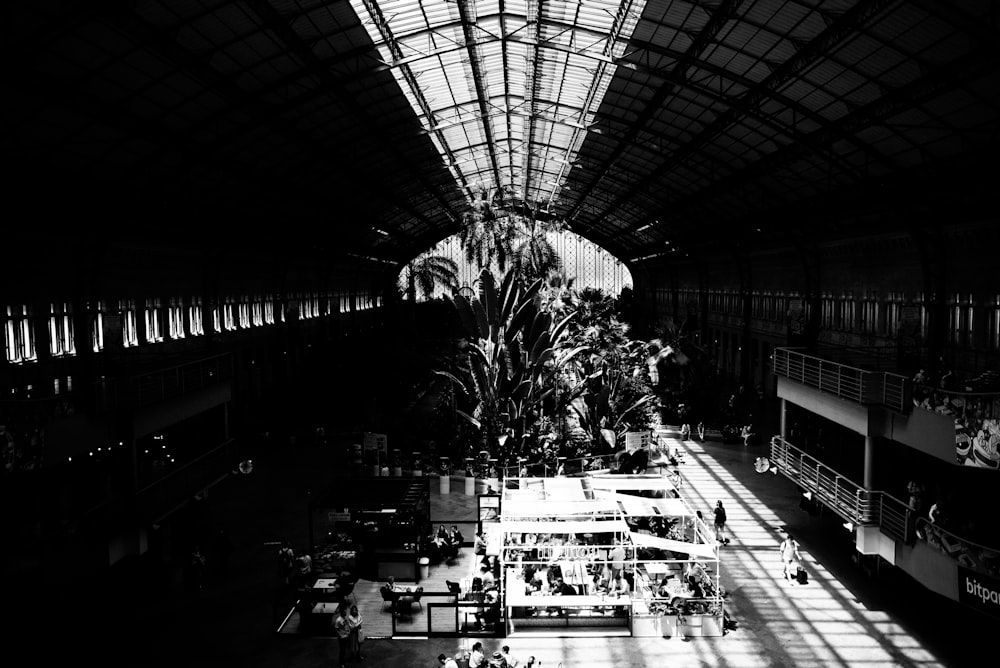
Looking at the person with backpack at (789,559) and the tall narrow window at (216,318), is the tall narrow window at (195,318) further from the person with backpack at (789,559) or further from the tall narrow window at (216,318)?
the person with backpack at (789,559)

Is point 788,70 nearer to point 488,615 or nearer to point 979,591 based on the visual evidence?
point 979,591

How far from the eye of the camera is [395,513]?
18.3 m

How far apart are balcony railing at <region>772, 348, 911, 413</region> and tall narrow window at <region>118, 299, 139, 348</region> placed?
818 inches

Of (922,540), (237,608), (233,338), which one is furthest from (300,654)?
(233,338)

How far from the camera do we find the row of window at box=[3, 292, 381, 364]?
20.4 meters

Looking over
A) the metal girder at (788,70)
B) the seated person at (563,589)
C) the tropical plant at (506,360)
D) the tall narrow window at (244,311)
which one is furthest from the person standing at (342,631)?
the tall narrow window at (244,311)

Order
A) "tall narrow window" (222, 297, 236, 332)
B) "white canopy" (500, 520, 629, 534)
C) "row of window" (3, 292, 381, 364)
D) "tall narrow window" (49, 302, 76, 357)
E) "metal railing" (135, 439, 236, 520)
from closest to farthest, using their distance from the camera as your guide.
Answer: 1. "white canopy" (500, 520, 629, 534)
2. "metal railing" (135, 439, 236, 520)
3. "row of window" (3, 292, 381, 364)
4. "tall narrow window" (49, 302, 76, 357)
5. "tall narrow window" (222, 297, 236, 332)

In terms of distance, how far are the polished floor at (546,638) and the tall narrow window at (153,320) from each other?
10.2 meters

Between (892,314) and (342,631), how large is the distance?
83.0 ft

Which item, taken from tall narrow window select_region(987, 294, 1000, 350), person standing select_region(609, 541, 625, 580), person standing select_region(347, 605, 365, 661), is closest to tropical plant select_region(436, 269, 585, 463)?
person standing select_region(609, 541, 625, 580)

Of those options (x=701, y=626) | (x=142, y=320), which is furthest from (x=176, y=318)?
(x=701, y=626)

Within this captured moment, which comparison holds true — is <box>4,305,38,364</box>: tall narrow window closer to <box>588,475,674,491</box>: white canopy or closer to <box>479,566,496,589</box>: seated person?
<box>479,566,496,589</box>: seated person

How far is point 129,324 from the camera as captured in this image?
27156mm

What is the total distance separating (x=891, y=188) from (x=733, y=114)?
5.72m
